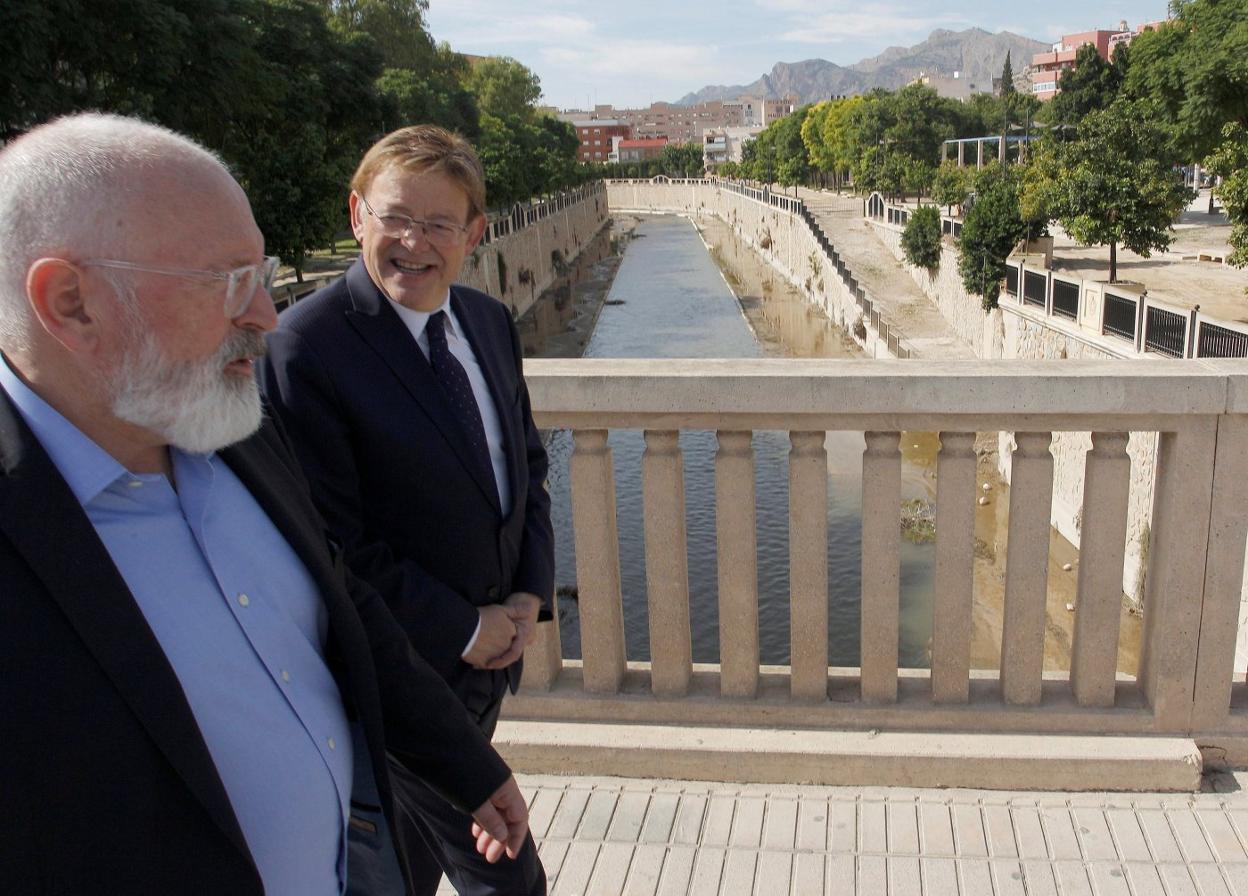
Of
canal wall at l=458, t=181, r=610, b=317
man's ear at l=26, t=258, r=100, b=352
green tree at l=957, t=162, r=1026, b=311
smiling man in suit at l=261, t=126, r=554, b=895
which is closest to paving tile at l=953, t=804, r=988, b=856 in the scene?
smiling man in suit at l=261, t=126, r=554, b=895

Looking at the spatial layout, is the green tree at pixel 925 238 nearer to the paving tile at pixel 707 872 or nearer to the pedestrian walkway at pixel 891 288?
the pedestrian walkway at pixel 891 288

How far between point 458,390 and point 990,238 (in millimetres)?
22851

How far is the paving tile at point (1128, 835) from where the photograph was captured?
2.54m

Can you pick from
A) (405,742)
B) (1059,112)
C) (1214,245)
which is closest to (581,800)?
(405,742)

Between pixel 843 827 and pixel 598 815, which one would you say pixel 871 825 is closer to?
pixel 843 827

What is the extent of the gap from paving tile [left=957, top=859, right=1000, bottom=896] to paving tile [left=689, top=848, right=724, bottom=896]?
59 cm

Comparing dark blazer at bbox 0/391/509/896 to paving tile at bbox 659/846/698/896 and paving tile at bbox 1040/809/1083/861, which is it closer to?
paving tile at bbox 659/846/698/896

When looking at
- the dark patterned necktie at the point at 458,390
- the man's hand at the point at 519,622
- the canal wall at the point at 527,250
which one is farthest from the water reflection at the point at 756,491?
the dark patterned necktie at the point at 458,390

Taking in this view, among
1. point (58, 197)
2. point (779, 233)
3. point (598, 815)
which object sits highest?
point (58, 197)

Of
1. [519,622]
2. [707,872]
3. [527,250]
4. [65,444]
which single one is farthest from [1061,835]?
[527,250]

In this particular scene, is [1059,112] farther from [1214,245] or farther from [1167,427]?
[1167,427]

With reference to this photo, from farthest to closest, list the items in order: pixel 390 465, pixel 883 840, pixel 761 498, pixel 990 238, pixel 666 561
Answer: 1. pixel 990 238
2. pixel 761 498
3. pixel 666 561
4. pixel 883 840
5. pixel 390 465

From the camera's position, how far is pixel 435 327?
6.88ft

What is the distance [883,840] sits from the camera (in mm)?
2654
